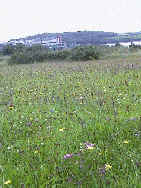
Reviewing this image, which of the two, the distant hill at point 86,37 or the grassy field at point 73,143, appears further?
the distant hill at point 86,37

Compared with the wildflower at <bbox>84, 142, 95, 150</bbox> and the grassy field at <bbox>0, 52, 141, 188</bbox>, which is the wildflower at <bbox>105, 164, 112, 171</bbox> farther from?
the wildflower at <bbox>84, 142, 95, 150</bbox>

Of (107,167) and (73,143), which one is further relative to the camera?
(73,143)

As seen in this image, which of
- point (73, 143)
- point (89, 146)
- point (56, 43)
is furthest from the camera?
point (56, 43)

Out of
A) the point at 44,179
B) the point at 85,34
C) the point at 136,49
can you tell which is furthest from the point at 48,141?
the point at 85,34

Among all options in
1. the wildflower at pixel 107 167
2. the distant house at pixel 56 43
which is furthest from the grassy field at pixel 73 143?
the distant house at pixel 56 43

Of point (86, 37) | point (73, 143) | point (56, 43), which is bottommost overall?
point (73, 143)

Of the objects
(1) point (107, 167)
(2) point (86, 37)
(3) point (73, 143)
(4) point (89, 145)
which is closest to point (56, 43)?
(2) point (86, 37)

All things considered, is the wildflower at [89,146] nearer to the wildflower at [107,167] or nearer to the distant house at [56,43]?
the wildflower at [107,167]

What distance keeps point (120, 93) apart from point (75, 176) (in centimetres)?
386

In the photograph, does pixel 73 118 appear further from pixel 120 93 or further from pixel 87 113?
pixel 120 93

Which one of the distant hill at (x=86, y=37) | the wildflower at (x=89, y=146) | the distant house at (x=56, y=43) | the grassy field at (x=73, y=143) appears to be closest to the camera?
the grassy field at (x=73, y=143)

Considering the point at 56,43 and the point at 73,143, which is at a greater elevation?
the point at 56,43

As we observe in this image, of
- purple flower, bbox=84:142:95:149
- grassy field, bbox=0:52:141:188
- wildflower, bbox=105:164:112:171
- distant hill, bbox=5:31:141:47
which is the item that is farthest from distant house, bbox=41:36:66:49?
wildflower, bbox=105:164:112:171

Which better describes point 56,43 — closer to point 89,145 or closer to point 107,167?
point 89,145
